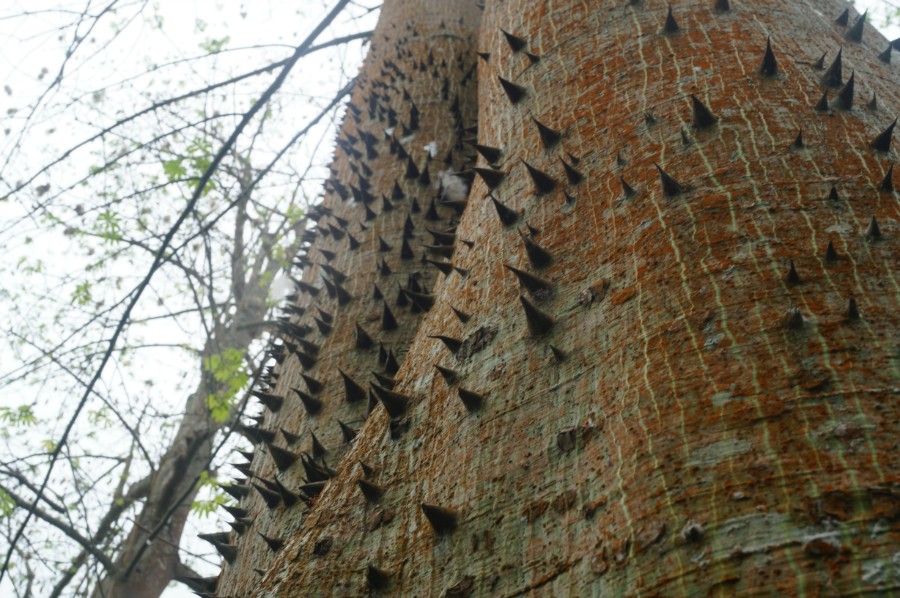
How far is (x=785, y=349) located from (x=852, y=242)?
0.34 meters

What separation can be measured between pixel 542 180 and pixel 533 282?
1.26ft

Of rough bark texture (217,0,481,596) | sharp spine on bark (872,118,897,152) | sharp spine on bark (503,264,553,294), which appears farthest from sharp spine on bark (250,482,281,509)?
sharp spine on bark (872,118,897,152)

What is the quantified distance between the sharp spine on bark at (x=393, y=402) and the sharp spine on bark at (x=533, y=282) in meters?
0.42

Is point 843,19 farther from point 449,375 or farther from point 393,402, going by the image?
point 393,402

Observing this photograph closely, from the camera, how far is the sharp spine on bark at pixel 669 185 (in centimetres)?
172

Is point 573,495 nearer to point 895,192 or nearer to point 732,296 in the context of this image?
point 732,296

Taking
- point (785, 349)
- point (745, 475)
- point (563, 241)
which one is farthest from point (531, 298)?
point (745, 475)

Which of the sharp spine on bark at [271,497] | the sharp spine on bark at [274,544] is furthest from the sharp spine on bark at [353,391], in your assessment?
Result: the sharp spine on bark at [274,544]

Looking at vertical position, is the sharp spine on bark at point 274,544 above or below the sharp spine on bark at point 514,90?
below

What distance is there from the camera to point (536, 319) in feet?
5.56

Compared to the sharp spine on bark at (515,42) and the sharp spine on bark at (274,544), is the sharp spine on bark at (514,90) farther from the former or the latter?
the sharp spine on bark at (274,544)

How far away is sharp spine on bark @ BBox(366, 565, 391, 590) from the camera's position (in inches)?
60.0

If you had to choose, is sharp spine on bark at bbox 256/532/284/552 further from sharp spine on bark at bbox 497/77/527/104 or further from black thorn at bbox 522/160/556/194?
sharp spine on bark at bbox 497/77/527/104

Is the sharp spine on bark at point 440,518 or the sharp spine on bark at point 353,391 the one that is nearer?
the sharp spine on bark at point 440,518
